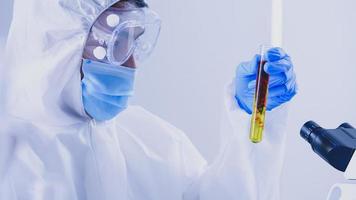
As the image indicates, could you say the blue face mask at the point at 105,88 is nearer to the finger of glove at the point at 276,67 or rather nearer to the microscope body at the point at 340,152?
the finger of glove at the point at 276,67

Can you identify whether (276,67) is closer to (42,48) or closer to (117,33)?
(117,33)

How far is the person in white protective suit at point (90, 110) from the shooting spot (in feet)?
3.32

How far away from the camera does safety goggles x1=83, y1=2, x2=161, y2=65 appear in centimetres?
102

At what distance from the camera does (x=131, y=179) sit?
119 cm

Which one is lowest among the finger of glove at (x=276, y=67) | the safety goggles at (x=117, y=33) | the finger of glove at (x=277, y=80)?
the finger of glove at (x=277, y=80)

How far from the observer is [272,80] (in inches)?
39.8

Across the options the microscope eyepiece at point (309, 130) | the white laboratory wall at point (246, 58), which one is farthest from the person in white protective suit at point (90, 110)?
the white laboratory wall at point (246, 58)

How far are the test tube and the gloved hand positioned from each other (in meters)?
0.01

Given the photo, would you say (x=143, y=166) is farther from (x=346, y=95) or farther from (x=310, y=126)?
(x=346, y=95)

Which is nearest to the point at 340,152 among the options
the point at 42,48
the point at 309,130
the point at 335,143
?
the point at 335,143

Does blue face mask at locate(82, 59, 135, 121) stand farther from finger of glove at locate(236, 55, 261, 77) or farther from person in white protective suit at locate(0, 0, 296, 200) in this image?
finger of glove at locate(236, 55, 261, 77)

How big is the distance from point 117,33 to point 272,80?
1.24 ft

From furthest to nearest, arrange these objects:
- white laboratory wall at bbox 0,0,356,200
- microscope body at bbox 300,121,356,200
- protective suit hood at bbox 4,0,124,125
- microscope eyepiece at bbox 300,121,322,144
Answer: white laboratory wall at bbox 0,0,356,200 < protective suit hood at bbox 4,0,124,125 < microscope eyepiece at bbox 300,121,322,144 < microscope body at bbox 300,121,356,200

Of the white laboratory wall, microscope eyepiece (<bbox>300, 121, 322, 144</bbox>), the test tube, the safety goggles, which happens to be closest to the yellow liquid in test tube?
the test tube
